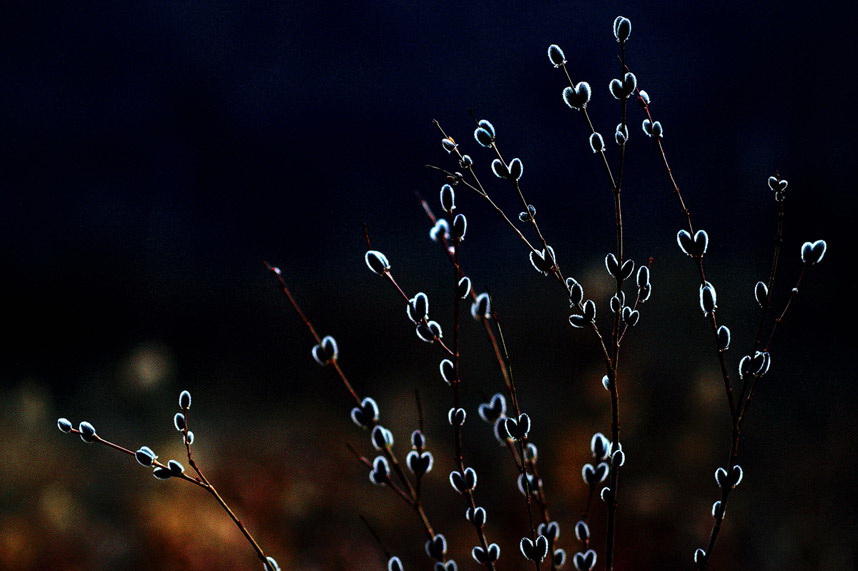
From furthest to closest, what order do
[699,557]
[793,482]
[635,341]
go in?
1. [635,341]
2. [793,482]
3. [699,557]

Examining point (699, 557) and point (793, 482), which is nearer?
point (699, 557)

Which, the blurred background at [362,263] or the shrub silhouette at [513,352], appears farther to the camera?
the blurred background at [362,263]

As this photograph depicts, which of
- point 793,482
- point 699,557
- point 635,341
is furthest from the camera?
point 635,341

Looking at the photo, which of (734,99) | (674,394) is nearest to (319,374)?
(674,394)

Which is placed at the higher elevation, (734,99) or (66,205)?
(734,99)

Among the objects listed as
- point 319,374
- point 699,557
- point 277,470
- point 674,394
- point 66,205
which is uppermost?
point 699,557

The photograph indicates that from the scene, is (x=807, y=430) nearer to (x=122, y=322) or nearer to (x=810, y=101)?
(x=810, y=101)

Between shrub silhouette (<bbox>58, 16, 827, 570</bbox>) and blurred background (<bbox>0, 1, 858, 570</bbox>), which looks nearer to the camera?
shrub silhouette (<bbox>58, 16, 827, 570</bbox>)

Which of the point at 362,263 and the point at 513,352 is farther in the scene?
the point at 362,263
